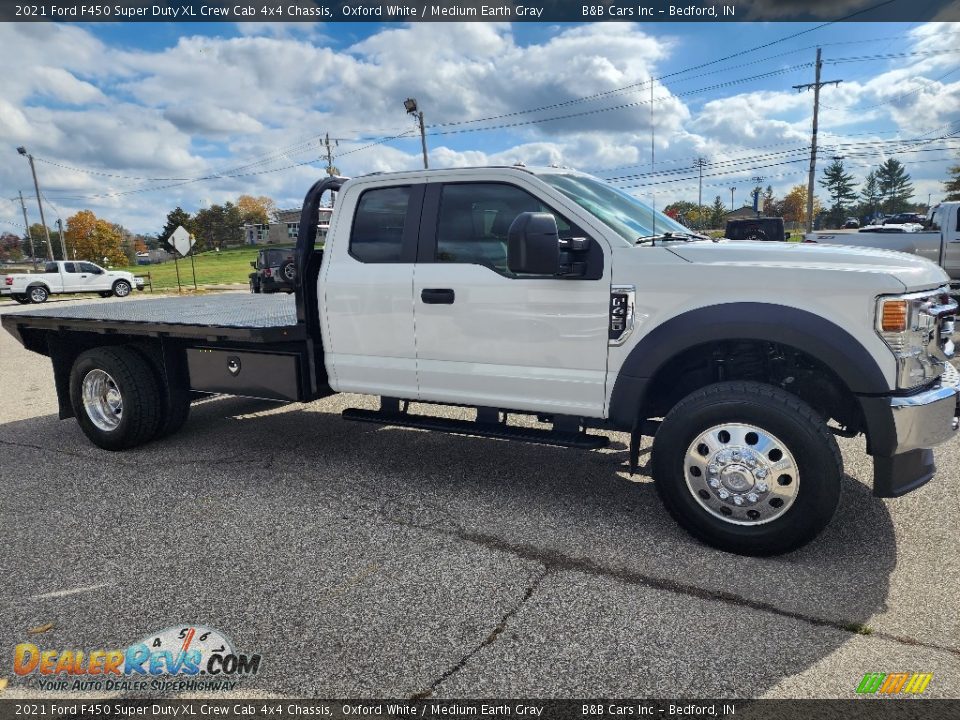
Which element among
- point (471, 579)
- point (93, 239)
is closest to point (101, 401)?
point (471, 579)

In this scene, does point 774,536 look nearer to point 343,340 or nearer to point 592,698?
point 592,698

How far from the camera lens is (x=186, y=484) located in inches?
181

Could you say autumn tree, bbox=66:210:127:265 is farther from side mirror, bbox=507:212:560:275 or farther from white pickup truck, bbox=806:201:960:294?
side mirror, bbox=507:212:560:275

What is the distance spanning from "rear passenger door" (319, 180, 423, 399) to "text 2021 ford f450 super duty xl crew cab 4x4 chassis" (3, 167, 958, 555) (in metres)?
0.01

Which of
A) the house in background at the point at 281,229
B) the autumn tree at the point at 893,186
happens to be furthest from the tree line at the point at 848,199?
the house in background at the point at 281,229

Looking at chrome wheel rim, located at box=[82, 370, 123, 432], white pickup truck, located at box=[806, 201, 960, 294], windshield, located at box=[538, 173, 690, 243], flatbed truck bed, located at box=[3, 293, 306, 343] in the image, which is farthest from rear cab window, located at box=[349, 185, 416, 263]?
white pickup truck, located at box=[806, 201, 960, 294]

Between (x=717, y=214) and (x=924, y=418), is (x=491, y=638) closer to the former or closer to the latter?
(x=924, y=418)

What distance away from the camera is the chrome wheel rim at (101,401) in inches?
215

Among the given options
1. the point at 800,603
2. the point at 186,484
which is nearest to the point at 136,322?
the point at 186,484

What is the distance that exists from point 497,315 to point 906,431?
2115mm

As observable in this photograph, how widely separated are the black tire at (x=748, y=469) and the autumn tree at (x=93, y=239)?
105 m

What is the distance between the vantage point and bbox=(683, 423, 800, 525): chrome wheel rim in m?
3.23

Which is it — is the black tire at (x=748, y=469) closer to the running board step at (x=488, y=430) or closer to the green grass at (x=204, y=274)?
the running board step at (x=488, y=430)

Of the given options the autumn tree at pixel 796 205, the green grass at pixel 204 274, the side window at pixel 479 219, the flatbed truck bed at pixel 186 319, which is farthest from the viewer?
the autumn tree at pixel 796 205
